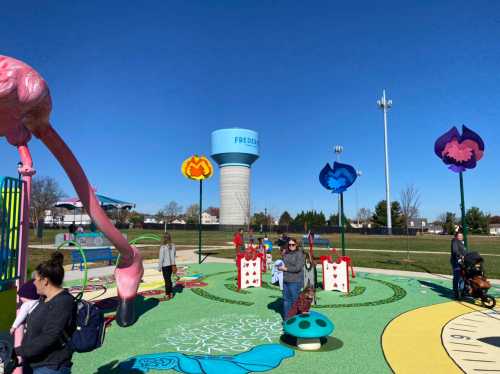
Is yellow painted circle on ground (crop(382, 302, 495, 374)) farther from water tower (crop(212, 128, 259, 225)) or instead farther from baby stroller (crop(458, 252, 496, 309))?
water tower (crop(212, 128, 259, 225))

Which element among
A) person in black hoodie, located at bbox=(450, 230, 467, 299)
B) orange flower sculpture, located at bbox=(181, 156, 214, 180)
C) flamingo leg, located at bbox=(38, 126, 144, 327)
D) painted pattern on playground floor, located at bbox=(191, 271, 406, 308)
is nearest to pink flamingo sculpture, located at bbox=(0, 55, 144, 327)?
flamingo leg, located at bbox=(38, 126, 144, 327)

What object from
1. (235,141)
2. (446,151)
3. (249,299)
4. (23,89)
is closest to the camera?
(23,89)

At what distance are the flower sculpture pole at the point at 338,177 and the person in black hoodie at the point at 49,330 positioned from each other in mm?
10449

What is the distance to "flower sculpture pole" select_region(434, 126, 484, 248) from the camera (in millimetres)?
11062

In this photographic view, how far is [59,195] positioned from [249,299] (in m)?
65.1

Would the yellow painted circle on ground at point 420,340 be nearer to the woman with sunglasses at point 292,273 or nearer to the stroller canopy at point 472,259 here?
the stroller canopy at point 472,259

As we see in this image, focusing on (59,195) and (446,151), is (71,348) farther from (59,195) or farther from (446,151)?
(59,195)

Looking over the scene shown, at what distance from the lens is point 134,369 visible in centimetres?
527

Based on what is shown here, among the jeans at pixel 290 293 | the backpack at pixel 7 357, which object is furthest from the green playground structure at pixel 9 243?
the jeans at pixel 290 293

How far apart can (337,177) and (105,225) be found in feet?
34.9

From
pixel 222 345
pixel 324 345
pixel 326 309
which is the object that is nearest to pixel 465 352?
pixel 324 345

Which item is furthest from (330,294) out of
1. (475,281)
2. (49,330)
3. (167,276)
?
(49,330)

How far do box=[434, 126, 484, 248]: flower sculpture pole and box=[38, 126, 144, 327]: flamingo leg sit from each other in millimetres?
10874

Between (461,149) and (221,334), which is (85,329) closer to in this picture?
(221,334)
